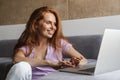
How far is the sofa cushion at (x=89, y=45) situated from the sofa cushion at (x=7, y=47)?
790 mm

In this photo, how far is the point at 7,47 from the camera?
2.79 meters

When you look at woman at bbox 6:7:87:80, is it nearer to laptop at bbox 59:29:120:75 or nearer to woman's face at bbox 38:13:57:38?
woman's face at bbox 38:13:57:38

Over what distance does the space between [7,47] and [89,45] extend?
1005 millimetres

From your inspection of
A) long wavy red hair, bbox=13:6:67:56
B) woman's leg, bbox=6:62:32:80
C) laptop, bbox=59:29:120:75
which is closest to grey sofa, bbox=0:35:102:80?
long wavy red hair, bbox=13:6:67:56

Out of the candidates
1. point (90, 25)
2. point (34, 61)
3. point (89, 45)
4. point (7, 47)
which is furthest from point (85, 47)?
point (7, 47)

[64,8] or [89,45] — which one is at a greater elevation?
[64,8]

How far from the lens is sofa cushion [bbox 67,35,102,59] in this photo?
2.23m

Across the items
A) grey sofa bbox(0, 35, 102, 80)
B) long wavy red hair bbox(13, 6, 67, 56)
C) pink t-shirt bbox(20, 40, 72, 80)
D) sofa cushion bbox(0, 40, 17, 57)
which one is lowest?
sofa cushion bbox(0, 40, 17, 57)

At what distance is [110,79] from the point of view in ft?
3.30

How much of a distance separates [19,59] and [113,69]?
0.70m

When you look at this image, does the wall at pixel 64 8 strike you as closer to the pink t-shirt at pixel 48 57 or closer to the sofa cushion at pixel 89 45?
the sofa cushion at pixel 89 45

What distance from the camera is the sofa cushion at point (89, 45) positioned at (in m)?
2.23

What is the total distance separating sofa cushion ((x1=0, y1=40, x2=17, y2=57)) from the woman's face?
44.1 inches

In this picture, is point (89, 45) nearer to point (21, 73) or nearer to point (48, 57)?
point (48, 57)
